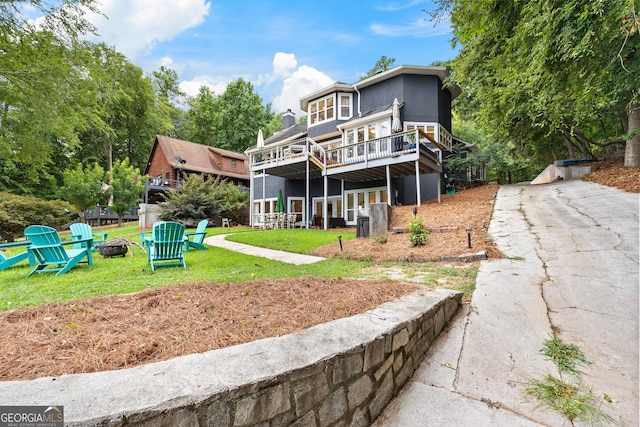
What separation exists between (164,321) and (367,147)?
38.2ft

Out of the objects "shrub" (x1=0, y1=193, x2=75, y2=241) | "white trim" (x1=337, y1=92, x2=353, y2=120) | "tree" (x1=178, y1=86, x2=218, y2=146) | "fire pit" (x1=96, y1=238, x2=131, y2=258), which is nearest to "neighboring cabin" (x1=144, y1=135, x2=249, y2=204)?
"tree" (x1=178, y1=86, x2=218, y2=146)

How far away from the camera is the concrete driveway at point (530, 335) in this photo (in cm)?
186

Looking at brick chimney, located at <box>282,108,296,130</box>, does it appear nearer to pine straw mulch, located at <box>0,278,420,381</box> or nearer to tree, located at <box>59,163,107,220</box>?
tree, located at <box>59,163,107,220</box>

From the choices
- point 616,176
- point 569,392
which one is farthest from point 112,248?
point 616,176

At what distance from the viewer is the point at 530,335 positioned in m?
2.59

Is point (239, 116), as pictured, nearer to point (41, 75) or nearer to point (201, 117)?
point (201, 117)

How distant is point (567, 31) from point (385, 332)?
5.22 metres

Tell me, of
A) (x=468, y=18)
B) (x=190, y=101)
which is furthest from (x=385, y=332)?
(x=190, y=101)

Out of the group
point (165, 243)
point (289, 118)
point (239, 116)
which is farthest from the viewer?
point (239, 116)

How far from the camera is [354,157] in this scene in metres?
13.4

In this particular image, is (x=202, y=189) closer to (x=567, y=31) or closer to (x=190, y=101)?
(x=567, y=31)

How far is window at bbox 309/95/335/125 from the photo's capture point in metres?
17.2

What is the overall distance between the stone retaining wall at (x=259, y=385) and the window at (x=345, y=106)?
16.3 m
